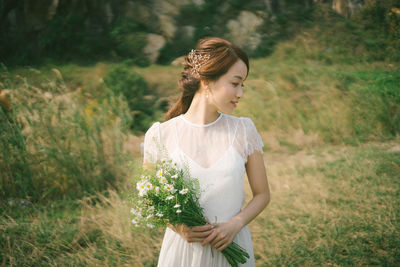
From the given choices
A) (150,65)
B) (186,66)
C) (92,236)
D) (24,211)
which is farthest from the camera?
(150,65)

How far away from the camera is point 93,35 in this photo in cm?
1484

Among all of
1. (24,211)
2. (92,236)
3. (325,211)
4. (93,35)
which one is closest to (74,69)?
(93,35)

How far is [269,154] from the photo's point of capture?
19.9 feet

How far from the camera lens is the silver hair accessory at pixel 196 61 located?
5.38ft

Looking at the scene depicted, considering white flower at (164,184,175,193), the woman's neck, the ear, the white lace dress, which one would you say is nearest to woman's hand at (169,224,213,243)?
the white lace dress

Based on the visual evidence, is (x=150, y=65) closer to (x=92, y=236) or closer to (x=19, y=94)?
(x=19, y=94)

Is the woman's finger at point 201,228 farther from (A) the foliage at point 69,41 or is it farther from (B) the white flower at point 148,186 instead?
(A) the foliage at point 69,41

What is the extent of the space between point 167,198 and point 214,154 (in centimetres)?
40

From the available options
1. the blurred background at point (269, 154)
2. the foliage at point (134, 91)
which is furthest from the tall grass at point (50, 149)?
the foliage at point (134, 91)

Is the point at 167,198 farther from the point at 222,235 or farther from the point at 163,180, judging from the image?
the point at 222,235

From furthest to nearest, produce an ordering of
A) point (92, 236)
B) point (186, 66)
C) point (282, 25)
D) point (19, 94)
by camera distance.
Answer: point (282, 25) → point (19, 94) → point (92, 236) → point (186, 66)


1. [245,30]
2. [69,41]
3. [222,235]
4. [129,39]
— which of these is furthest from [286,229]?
A: [69,41]

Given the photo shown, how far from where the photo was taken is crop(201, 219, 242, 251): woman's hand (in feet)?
4.71

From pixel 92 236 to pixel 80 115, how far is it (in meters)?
1.83
